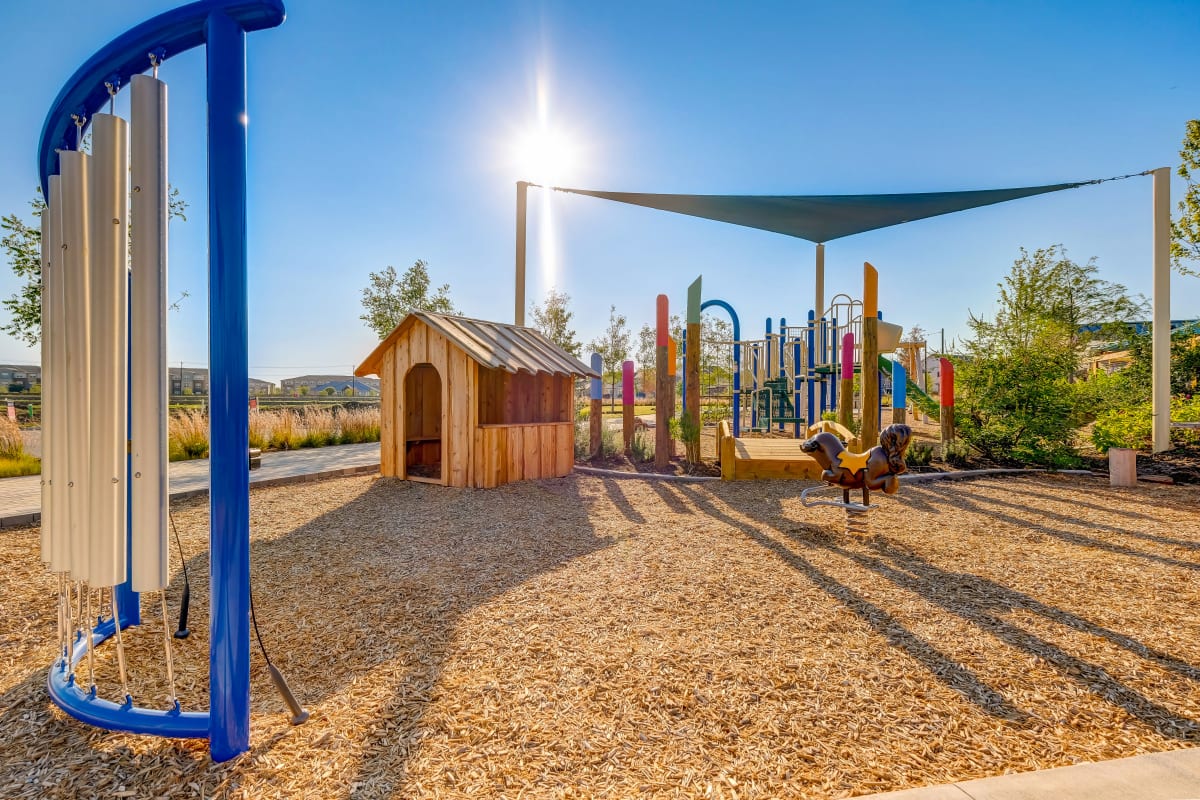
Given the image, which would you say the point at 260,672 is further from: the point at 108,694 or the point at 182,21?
the point at 182,21

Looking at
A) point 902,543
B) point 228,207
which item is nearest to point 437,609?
point 228,207

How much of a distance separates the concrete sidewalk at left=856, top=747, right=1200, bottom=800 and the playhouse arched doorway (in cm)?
825

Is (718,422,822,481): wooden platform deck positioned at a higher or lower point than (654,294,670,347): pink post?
lower

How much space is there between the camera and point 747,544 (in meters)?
4.68

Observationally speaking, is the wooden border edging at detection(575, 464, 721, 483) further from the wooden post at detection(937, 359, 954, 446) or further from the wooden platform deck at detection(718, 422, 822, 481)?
the wooden post at detection(937, 359, 954, 446)

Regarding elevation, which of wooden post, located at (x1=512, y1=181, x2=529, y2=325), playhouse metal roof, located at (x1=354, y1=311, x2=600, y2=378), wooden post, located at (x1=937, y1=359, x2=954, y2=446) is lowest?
wooden post, located at (x1=937, y1=359, x2=954, y2=446)

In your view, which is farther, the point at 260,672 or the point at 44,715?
the point at 260,672

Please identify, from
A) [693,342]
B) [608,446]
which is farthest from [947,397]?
[608,446]

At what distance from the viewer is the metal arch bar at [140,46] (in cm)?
178

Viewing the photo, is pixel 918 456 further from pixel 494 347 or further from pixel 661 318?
pixel 494 347

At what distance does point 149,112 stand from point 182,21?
0.35 meters

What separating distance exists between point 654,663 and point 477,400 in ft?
16.6

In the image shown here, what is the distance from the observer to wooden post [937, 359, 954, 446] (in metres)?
9.25

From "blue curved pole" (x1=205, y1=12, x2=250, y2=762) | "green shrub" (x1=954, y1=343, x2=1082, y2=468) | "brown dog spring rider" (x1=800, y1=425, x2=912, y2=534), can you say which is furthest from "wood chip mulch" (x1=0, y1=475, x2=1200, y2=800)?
"green shrub" (x1=954, y1=343, x2=1082, y2=468)
